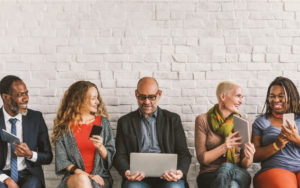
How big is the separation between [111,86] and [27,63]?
0.88 meters

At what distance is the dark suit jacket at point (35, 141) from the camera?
291 cm

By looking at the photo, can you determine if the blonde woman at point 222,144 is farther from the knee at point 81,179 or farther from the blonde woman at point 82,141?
the knee at point 81,179

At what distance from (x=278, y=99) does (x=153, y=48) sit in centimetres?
127

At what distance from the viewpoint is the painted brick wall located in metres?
3.39

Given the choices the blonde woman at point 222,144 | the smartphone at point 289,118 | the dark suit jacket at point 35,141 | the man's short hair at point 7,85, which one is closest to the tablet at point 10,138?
the dark suit jacket at point 35,141

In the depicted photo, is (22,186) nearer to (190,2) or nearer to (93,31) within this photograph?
(93,31)

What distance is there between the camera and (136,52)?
3.45 metres

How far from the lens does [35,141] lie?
300 cm

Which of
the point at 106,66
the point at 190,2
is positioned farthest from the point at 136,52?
the point at 190,2

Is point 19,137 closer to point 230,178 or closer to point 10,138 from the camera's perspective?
point 10,138

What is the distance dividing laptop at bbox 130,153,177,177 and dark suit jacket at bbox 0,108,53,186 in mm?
825

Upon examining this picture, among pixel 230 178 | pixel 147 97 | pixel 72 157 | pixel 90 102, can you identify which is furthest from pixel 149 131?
pixel 230 178

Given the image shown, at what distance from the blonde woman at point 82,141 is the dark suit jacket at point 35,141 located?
15 cm

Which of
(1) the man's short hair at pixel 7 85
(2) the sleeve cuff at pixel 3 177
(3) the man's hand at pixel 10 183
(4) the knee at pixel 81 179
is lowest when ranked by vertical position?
(3) the man's hand at pixel 10 183
